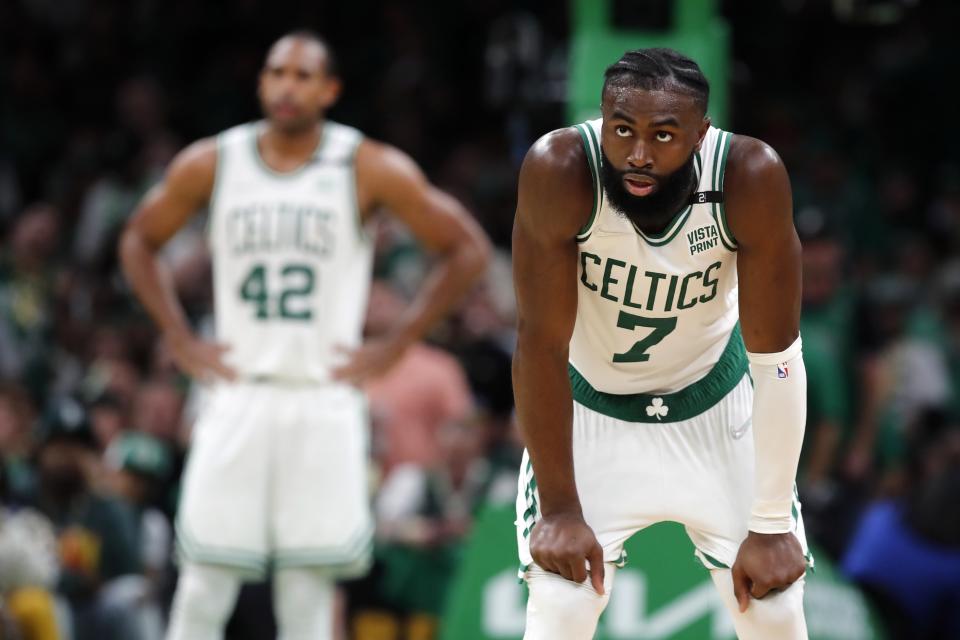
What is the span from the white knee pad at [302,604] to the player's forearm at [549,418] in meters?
2.09

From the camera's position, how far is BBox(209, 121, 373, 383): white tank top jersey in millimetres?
5922

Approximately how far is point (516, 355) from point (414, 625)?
3553mm

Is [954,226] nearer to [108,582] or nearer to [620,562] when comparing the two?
[108,582]

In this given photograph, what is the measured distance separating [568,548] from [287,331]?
7.66 feet

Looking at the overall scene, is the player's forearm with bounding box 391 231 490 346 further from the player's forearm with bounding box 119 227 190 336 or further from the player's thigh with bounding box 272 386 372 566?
the player's forearm with bounding box 119 227 190 336

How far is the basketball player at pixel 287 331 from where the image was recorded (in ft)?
19.1

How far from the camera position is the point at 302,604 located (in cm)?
578

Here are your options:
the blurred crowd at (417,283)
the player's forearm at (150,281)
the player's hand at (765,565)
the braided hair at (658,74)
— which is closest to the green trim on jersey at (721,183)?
the braided hair at (658,74)

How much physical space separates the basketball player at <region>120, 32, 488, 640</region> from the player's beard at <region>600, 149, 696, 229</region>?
237 centimetres

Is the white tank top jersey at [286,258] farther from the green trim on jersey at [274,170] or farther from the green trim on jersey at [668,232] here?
the green trim on jersey at [668,232]

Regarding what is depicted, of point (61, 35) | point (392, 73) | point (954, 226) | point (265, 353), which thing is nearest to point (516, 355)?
point (265, 353)

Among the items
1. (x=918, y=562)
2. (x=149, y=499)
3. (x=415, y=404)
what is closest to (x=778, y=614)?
(x=918, y=562)

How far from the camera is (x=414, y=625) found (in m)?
7.25

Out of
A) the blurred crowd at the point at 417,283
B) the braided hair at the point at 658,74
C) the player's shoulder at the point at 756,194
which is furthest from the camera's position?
the blurred crowd at the point at 417,283
